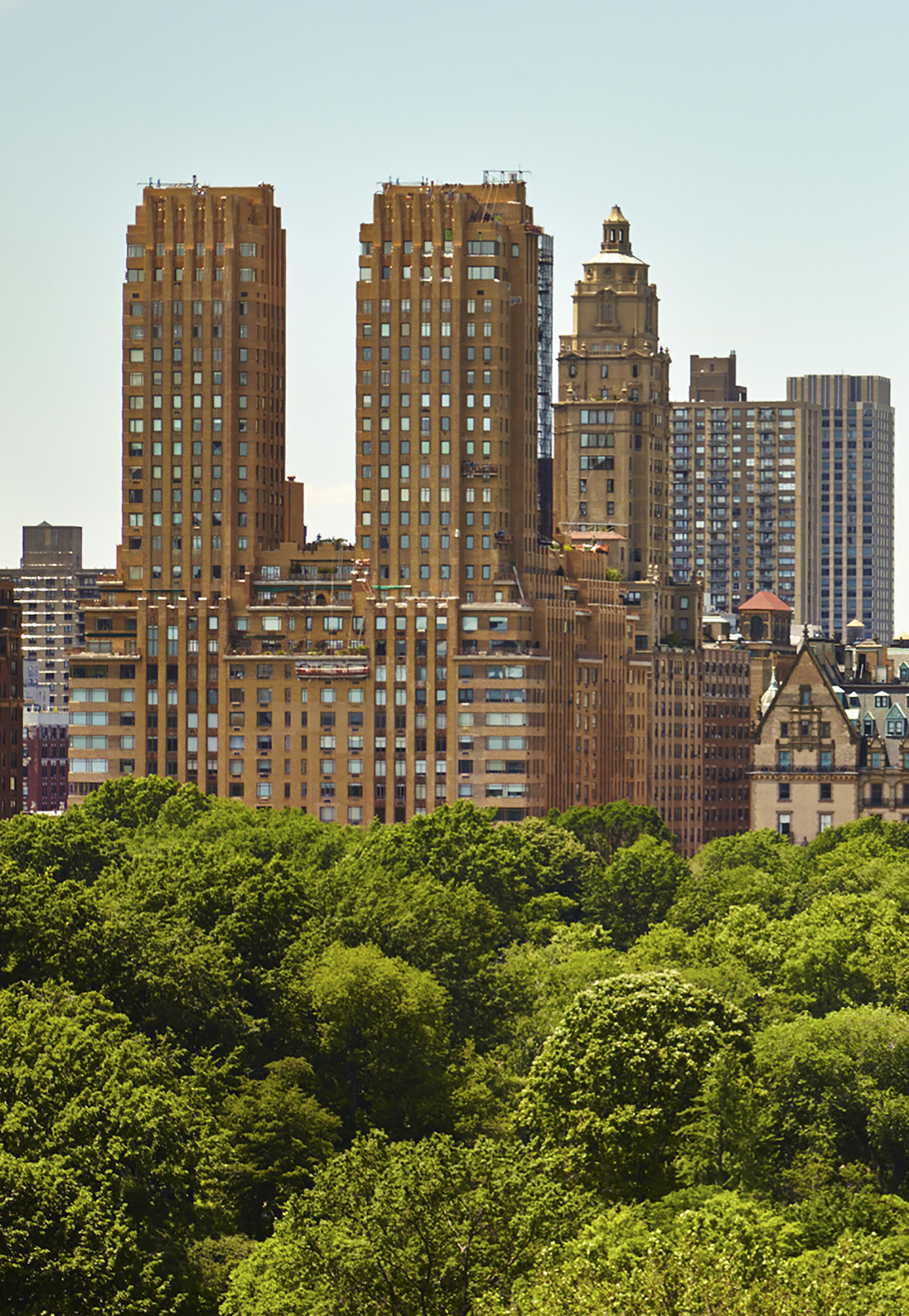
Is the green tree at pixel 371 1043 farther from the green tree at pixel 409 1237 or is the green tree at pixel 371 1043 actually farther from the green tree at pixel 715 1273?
the green tree at pixel 715 1273

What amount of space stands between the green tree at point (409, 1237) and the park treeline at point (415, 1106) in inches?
5.1

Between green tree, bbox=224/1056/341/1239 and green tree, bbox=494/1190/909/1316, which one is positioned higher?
green tree, bbox=494/1190/909/1316

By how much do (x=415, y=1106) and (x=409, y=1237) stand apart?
1856 inches

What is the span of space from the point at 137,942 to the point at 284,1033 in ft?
36.5

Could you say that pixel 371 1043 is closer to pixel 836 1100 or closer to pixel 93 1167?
pixel 836 1100

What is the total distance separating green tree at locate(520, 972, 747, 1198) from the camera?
130 m

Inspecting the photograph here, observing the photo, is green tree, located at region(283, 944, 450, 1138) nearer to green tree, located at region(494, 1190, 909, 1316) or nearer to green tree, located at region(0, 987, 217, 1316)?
green tree, located at region(0, 987, 217, 1316)

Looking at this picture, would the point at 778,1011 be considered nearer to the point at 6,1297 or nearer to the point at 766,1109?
the point at 766,1109

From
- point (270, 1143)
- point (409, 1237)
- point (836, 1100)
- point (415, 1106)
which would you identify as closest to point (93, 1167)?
point (409, 1237)

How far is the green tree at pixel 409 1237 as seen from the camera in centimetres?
10231

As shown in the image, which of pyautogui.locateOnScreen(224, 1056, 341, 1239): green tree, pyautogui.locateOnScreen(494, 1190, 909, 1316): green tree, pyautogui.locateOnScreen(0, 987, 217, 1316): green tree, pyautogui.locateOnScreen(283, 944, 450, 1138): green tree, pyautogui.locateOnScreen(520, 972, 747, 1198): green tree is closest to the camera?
pyautogui.locateOnScreen(494, 1190, 909, 1316): green tree

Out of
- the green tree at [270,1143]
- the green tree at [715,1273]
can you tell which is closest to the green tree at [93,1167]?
the green tree at [270,1143]

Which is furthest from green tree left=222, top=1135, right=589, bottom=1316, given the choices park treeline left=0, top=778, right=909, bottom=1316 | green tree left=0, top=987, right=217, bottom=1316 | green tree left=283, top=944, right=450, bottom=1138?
green tree left=283, top=944, right=450, bottom=1138

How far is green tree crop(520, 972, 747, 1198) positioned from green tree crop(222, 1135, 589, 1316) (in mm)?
18132
